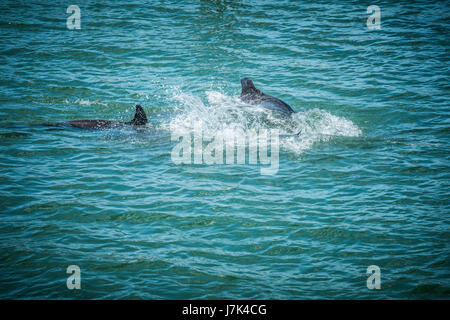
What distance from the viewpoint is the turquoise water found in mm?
7223

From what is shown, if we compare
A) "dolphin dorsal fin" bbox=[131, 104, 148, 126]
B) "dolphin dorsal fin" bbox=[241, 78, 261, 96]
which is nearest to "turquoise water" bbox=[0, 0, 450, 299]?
"dolphin dorsal fin" bbox=[131, 104, 148, 126]

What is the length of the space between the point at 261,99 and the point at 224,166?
308cm

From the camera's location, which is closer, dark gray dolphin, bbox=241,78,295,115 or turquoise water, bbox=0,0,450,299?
turquoise water, bbox=0,0,450,299

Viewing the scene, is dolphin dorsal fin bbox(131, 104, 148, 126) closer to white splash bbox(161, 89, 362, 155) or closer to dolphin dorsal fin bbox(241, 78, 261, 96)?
white splash bbox(161, 89, 362, 155)

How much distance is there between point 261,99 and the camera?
42.0 ft

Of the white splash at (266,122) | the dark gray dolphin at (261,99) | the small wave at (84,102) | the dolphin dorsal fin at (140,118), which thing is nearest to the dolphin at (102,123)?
the dolphin dorsal fin at (140,118)

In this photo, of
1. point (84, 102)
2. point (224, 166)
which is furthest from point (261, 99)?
point (84, 102)

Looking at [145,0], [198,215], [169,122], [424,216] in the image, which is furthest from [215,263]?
[145,0]

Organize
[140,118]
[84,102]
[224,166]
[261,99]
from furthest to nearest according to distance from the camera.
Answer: [84,102] < [261,99] < [140,118] < [224,166]

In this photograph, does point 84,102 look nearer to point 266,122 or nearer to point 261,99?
point 261,99

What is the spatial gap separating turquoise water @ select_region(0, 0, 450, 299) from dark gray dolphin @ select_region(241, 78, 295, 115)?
0.32m

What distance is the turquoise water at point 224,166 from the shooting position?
7223mm

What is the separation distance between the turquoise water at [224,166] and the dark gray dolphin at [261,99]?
320mm
